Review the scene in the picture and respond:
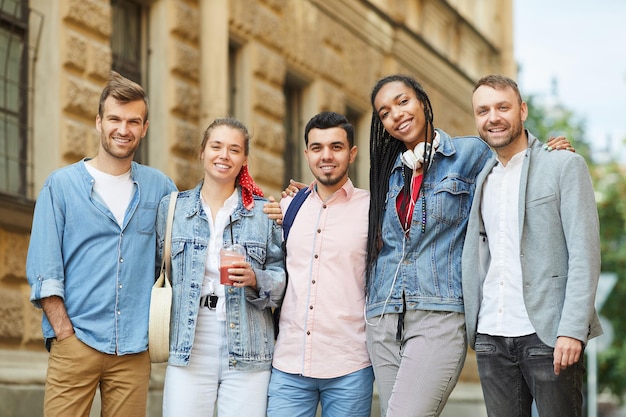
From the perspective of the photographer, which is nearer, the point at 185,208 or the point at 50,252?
the point at 50,252

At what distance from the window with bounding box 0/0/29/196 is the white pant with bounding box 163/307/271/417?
149 inches

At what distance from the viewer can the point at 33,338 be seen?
836cm

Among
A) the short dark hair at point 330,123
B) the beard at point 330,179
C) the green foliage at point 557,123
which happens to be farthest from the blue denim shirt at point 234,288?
the green foliage at point 557,123

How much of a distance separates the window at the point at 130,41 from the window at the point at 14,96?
5.05 ft

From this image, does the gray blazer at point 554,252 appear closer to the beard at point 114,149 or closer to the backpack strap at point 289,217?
the backpack strap at point 289,217

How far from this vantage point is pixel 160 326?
511cm

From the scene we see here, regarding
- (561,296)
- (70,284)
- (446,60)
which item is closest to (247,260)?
(70,284)

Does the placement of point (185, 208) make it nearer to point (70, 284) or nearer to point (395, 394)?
point (70, 284)

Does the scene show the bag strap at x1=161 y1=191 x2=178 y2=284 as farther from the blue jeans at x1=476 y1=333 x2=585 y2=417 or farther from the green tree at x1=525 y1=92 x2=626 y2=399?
the green tree at x1=525 y1=92 x2=626 y2=399

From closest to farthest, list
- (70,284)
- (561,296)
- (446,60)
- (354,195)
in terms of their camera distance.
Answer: (561,296) → (70,284) → (354,195) → (446,60)

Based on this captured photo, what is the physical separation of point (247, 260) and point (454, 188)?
1.03 metres

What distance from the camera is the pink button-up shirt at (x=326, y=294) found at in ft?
17.2

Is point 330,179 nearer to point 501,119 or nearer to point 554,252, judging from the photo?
point 501,119

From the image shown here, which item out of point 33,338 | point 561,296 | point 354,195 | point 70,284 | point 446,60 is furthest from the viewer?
point 446,60
